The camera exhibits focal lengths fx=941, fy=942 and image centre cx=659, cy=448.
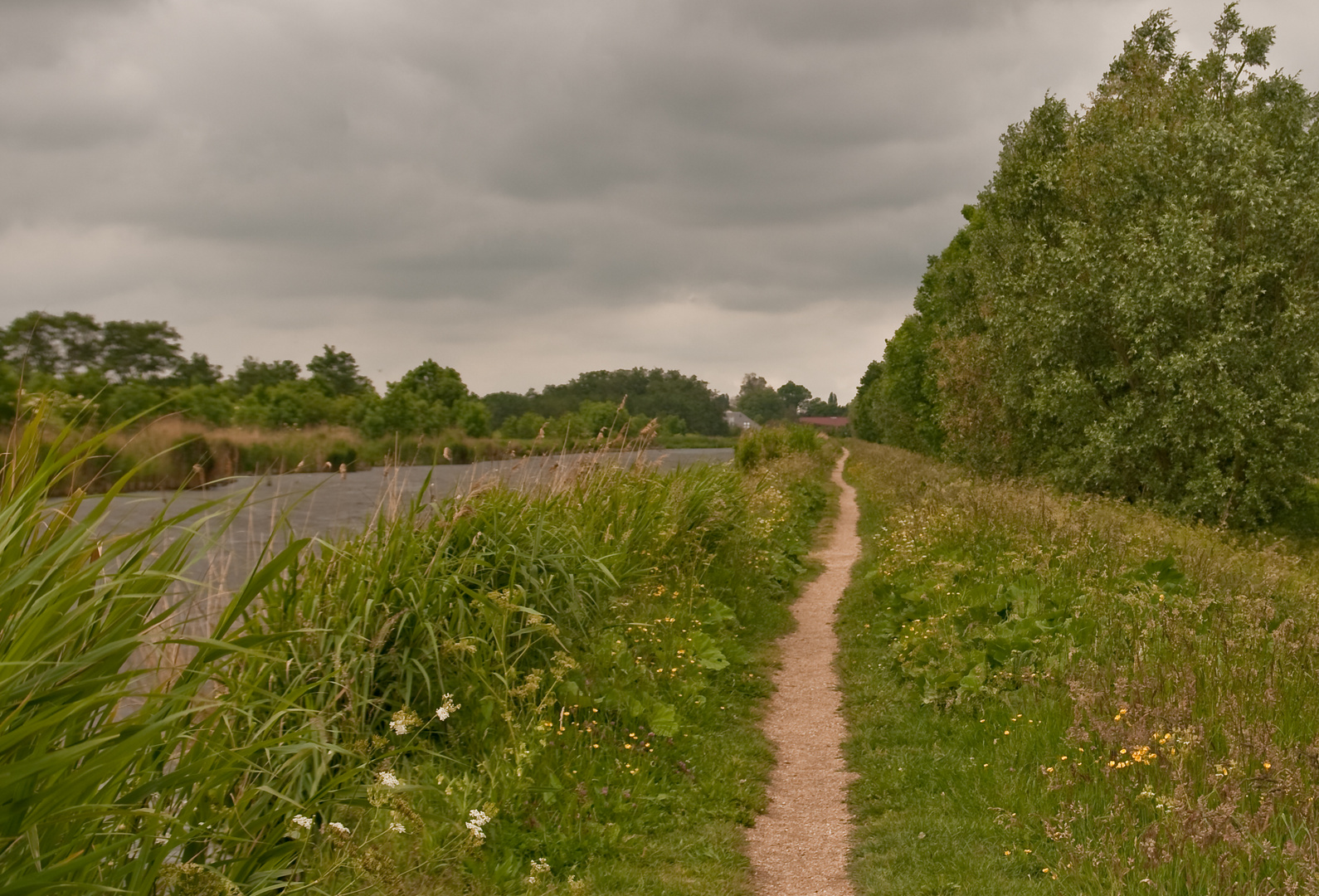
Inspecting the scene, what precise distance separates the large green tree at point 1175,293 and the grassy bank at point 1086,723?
7939 mm

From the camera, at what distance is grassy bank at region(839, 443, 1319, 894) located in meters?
4.23

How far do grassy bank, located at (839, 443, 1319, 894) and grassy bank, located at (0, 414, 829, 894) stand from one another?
3.68 feet

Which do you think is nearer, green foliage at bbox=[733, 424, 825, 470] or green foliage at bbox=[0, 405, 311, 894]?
green foliage at bbox=[0, 405, 311, 894]

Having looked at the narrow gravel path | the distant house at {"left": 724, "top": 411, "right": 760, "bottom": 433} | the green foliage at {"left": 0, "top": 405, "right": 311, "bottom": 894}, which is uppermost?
the distant house at {"left": 724, "top": 411, "right": 760, "bottom": 433}

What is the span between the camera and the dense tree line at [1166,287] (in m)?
17.0

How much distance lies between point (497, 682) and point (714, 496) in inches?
261

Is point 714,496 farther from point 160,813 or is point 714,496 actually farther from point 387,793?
point 160,813

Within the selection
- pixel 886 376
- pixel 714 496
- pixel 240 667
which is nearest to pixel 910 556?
pixel 714 496

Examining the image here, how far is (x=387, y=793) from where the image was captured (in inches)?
159

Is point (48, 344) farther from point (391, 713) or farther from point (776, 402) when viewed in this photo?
point (776, 402)

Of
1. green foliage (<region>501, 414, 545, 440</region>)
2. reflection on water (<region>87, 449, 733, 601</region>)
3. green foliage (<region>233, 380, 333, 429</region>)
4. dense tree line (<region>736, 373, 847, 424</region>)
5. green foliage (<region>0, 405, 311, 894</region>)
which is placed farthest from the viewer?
dense tree line (<region>736, 373, 847, 424</region>)

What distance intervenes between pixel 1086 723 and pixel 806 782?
6.15 feet

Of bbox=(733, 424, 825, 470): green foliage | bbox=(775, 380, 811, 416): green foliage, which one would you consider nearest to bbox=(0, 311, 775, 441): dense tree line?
bbox=(733, 424, 825, 470): green foliage

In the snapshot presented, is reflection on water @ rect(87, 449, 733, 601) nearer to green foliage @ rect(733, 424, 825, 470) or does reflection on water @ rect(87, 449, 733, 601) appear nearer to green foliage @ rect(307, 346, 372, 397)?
green foliage @ rect(307, 346, 372, 397)
